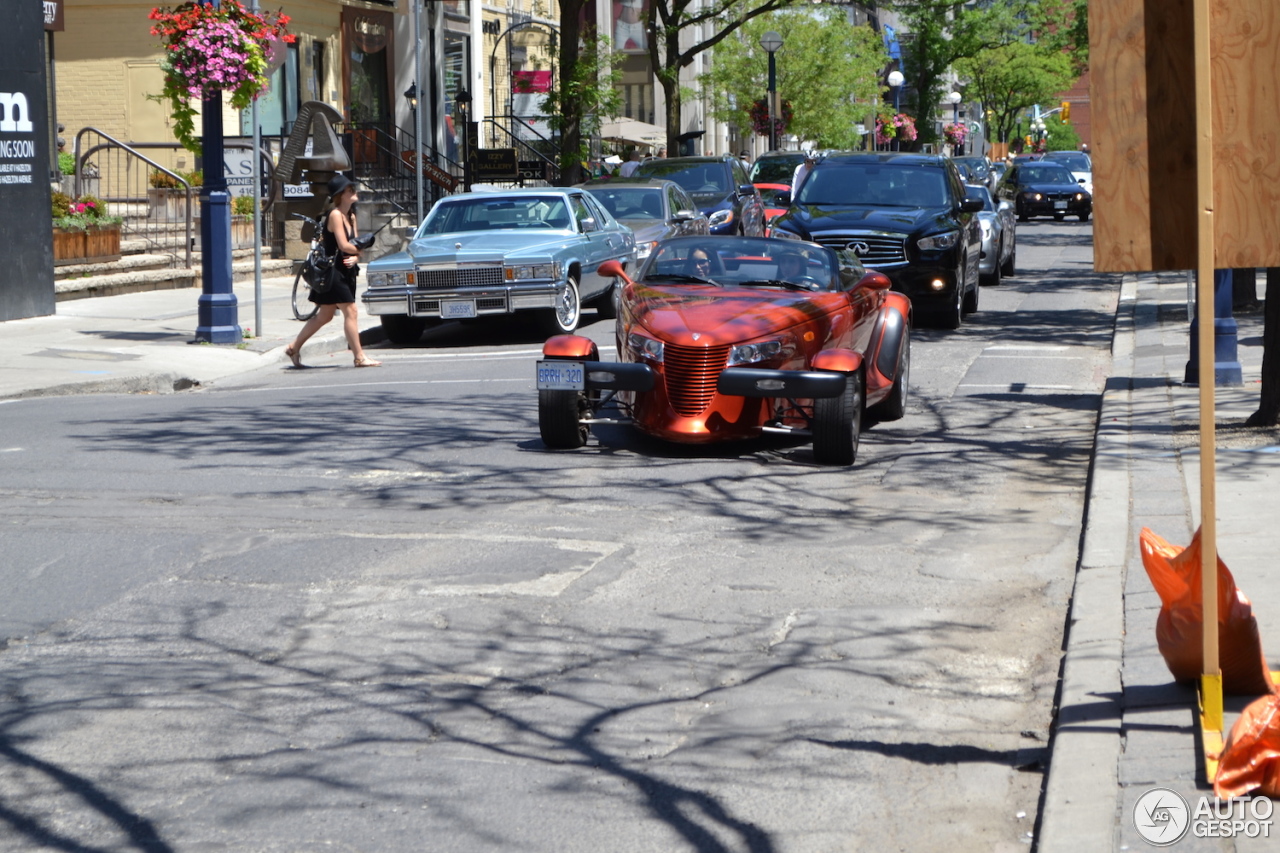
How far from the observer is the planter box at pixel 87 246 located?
70.2ft

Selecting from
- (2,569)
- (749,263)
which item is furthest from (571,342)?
(2,569)

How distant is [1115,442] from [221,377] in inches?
357

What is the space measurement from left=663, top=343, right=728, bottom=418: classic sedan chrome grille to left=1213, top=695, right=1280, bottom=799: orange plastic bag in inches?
236

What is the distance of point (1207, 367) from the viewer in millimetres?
4738

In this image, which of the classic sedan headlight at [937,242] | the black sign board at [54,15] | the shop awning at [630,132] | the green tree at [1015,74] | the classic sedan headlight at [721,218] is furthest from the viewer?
the green tree at [1015,74]

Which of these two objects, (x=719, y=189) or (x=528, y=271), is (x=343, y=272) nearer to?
(x=528, y=271)

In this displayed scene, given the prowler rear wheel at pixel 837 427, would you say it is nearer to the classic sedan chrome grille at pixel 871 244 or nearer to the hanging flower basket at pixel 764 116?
the classic sedan chrome grille at pixel 871 244

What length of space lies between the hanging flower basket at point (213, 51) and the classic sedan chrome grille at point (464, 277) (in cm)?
278

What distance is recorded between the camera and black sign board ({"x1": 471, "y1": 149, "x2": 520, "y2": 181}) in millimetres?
31047

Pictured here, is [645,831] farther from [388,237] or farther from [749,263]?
[388,237]

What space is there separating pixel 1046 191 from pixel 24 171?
29.8 metres

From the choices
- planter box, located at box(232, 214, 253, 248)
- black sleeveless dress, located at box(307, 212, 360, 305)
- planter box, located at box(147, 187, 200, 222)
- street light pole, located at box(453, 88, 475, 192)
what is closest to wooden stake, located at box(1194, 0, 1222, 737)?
black sleeveless dress, located at box(307, 212, 360, 305)

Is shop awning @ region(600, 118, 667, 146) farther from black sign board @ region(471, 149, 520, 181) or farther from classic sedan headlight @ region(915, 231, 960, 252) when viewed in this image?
classic sedan headlight @ region(915, 231, 960, 252)

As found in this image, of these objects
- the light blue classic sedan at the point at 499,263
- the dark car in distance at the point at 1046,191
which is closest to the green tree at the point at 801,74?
the dark car in distance at the point at 1046,191
